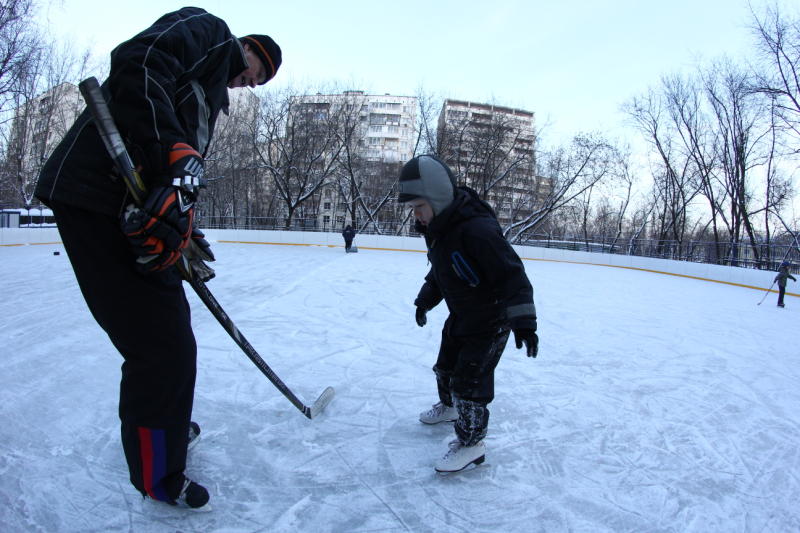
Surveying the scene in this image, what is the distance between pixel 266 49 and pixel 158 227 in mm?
821

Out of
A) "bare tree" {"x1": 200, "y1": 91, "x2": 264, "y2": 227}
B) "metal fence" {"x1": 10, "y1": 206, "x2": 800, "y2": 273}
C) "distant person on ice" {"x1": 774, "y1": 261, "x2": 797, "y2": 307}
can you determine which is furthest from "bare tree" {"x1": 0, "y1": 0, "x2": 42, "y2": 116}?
"distant person on ice" {"x1": 774, "y1": 261, "x2": 797, "y2": 307}

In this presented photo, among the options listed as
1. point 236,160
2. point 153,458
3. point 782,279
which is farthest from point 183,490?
point 236,160

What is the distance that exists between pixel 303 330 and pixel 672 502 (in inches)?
124

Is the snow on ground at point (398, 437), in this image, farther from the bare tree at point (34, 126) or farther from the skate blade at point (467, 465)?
the bare tree at point (34, 126)

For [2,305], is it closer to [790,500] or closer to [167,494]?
[167,494]

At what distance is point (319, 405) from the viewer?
7.70 feet

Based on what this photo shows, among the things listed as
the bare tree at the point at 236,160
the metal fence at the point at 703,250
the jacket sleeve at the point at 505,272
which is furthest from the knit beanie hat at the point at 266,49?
the bare tree at the point at 236,160

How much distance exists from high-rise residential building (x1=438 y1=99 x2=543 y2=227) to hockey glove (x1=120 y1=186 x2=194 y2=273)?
946 inches

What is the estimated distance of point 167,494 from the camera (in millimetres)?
1471

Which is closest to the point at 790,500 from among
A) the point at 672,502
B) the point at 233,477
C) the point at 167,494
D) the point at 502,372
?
the point at 672,502

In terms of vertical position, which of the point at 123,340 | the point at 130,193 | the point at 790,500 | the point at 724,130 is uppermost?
the point at 724,130

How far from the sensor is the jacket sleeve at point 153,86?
1.15 m

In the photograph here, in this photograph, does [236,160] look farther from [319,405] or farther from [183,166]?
[183,166]

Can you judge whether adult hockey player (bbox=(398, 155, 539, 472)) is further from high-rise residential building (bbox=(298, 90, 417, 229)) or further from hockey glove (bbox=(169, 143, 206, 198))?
high-rise residential building (bbox=(298, 90, 417, 229))
